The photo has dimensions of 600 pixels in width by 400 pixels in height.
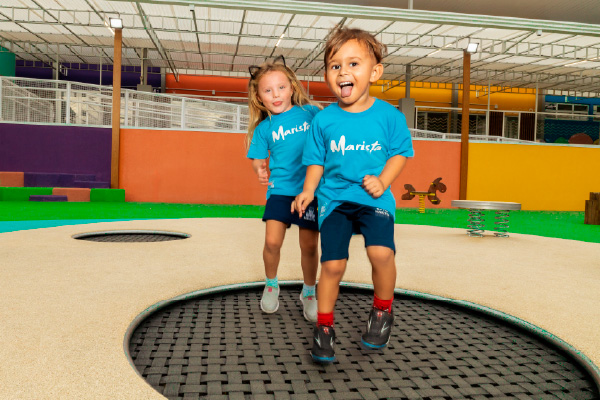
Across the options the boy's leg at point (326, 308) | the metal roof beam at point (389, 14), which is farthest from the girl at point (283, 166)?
the metal roof beam at point (389, 14)

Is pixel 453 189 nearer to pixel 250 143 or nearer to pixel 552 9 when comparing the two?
pixel 552 9

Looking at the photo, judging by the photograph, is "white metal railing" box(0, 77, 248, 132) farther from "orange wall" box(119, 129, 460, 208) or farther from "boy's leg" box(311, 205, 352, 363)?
"boy's leg" box(311, 205, 352, 363)

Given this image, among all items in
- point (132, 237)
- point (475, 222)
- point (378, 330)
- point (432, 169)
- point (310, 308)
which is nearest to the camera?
point (378, 330)

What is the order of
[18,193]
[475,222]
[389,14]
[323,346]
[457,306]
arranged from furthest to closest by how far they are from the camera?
[18,193]
[389,14]
[475,222]
[457,306]
[323,346]

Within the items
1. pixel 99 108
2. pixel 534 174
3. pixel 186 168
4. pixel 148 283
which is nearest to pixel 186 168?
pixel 186 168

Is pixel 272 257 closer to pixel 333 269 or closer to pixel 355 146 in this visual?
pixel 333 269

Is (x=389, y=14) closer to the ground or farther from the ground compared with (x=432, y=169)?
farther from the ground

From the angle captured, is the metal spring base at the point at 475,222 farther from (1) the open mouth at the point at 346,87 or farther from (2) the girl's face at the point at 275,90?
(1) the open mouth at the point at 346,87

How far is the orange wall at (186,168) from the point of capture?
30.7 ft

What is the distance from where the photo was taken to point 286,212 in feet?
6.19

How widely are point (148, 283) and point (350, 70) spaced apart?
1.48 meters

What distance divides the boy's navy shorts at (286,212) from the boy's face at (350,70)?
0.48m

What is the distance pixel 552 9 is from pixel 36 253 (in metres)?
12.1

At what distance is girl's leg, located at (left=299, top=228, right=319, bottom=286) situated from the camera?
186cm
